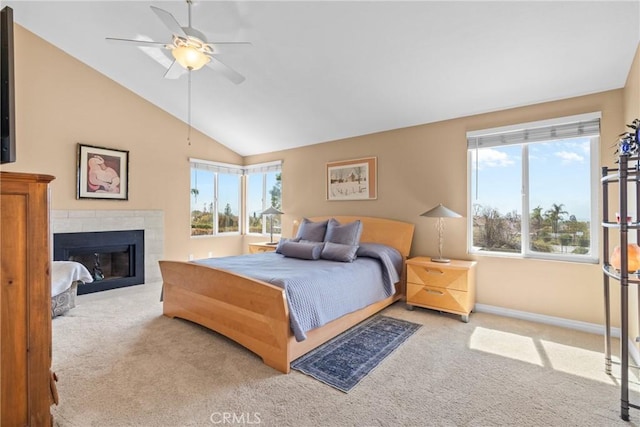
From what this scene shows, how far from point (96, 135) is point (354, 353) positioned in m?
4.57

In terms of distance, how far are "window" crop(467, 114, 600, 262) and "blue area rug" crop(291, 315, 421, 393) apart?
157 centimetres

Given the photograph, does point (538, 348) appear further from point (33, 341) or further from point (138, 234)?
point (138, 234)

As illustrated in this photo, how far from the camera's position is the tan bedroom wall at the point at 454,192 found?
3.05 m

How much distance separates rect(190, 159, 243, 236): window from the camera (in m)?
5.59

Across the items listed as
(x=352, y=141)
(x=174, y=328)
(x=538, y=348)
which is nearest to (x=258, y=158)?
(x=352, y=141)

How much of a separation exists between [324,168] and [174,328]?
10.5ft

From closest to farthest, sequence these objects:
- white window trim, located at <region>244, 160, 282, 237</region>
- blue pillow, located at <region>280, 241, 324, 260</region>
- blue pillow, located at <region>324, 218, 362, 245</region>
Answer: blue pillow, located at <region>280, 241, 324, 260</region>
blue pillow, located at <region>324, 218, 362, 245</region>
white window trim, located at <region>244, 160, 282, 237</region>

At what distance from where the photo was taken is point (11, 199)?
1.31m

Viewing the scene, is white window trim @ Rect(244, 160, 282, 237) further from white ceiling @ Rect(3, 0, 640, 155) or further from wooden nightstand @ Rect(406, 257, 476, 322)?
→ wooden nightstand @ Rect(406, 257, 476, 322)

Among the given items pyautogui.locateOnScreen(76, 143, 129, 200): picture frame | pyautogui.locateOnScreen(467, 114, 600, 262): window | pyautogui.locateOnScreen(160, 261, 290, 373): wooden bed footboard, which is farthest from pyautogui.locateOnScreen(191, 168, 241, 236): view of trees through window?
pyautogui.locateOnScreen(467, 114, 600, 262): window

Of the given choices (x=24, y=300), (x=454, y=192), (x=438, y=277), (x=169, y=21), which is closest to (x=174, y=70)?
(x=169, y=21)

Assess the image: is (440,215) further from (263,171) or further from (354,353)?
(263,171)

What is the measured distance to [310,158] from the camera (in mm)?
5293

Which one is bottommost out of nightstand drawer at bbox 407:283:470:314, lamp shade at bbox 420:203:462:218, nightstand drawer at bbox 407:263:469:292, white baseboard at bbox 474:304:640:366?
white baseboard at bbox 474:304:640:366
